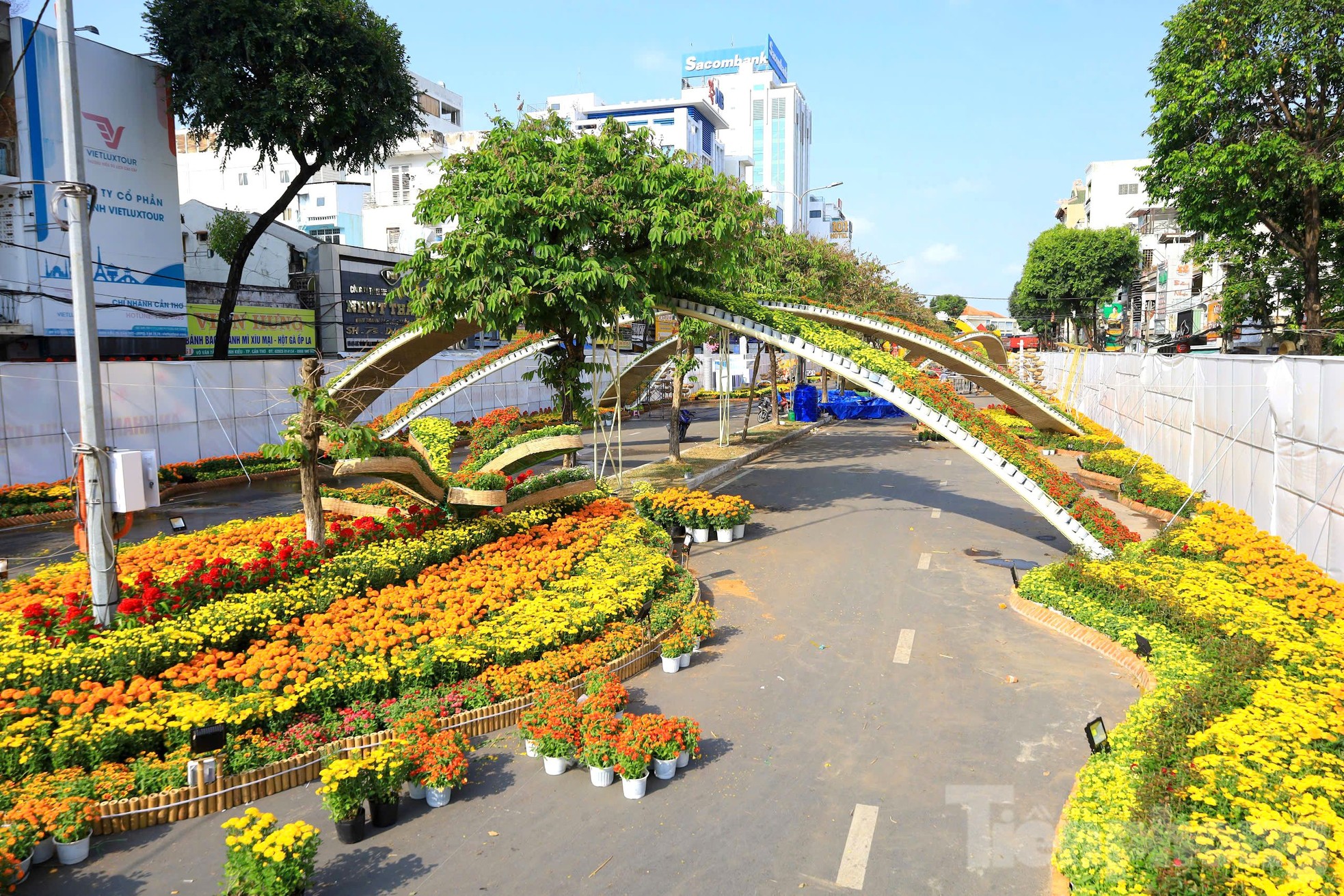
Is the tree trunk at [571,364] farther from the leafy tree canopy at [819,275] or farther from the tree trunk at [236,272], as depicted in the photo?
the tree trunk at [236,272]

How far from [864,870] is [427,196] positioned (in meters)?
14.4

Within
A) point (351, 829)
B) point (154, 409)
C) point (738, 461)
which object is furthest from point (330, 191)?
point (351, 829)

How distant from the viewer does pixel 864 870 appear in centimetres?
628

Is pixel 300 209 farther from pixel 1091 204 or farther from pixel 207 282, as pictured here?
pixel 1091 204

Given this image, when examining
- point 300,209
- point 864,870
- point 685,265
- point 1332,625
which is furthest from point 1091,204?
point 864,870

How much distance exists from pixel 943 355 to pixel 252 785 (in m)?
21.6

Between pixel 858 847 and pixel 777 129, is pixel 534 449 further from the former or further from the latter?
pixel 777 129

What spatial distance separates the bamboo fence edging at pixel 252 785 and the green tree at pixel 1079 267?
69.4 metres

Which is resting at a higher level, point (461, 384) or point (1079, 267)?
point (1079, 267)

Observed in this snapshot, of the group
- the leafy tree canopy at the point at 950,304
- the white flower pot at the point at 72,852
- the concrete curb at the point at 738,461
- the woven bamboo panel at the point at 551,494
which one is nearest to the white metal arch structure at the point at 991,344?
the concrete curb at the point at 738,461

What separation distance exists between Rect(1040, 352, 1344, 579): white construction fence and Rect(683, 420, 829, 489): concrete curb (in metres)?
11.4

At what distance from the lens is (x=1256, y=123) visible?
22.9 metres

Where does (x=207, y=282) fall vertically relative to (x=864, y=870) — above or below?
above

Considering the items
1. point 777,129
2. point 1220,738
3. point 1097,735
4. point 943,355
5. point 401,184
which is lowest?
point 1097,735
